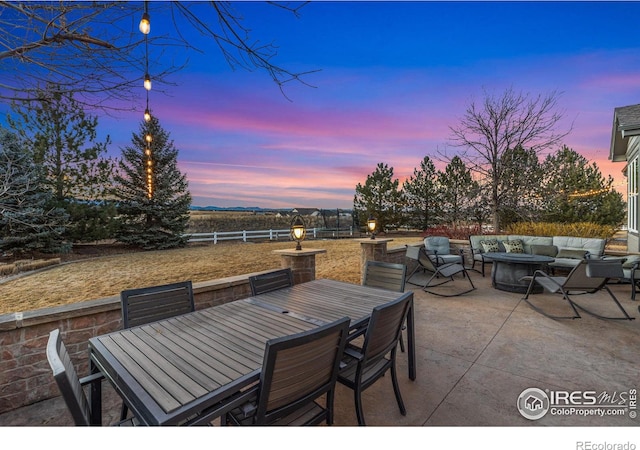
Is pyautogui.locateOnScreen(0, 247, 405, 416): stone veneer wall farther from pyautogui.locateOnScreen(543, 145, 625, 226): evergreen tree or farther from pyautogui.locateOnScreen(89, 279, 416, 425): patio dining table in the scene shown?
pyautogui.locateOnScreen(543, 145, 625, 226): evergreen tree

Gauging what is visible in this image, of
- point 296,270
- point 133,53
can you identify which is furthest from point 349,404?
point 133,53

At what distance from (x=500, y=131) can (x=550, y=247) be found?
4.58m

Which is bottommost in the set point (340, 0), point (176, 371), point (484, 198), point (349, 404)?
point (349, 404)

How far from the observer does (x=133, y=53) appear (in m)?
1.93

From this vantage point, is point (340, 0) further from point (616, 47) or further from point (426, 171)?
point (426, 171)

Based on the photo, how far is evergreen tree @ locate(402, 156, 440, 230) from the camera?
17.1 metres

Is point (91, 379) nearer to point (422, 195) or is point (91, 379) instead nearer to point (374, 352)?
point (374, 352)

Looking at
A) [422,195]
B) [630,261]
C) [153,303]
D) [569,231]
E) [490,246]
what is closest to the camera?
[153,303]

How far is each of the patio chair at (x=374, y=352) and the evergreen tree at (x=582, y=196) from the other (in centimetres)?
1251

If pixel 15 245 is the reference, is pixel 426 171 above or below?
above


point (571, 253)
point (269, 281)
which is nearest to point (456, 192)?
point (571, 253)

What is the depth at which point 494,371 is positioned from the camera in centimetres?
235

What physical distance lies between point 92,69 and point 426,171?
56.3 ft

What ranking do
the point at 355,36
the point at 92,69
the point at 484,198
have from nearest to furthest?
the point at 92,69
the point at 355,36
the point at 484,198
